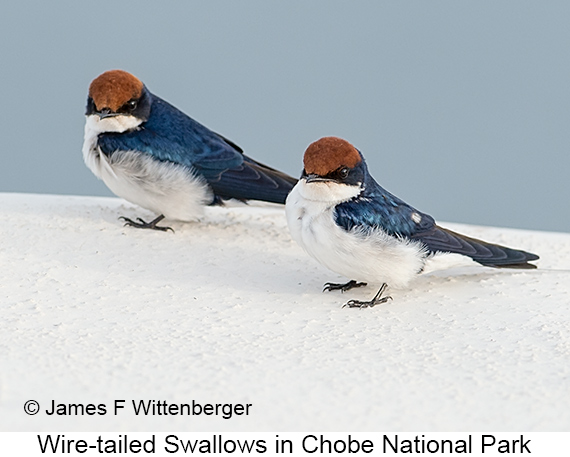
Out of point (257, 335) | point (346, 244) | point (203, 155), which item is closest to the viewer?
point (257, 335)

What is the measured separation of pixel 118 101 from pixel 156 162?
26cm

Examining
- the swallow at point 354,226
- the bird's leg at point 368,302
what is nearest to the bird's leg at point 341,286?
the swallow at point 354,226

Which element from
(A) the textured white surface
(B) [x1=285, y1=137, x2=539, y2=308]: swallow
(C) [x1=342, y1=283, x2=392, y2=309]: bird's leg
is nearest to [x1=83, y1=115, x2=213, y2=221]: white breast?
(A) the textured white surface

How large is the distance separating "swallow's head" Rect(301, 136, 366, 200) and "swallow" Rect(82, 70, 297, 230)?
69 cm

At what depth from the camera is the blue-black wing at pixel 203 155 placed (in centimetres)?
335

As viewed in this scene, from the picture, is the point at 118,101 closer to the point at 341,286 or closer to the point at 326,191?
the point at 326,191

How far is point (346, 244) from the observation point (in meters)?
2.62

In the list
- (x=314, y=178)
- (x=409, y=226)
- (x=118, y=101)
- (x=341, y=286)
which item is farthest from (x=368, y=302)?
(x=118, y=101)

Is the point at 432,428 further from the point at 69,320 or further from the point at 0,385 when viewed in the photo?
the point at 69,320

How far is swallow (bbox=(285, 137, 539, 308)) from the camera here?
2627 millimetres

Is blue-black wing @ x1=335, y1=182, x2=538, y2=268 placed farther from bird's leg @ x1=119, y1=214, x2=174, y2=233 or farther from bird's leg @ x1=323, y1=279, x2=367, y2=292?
bird's leg @ x1=119, y1=214, x2=174, y2=233

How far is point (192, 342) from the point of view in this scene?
86.6 inches
